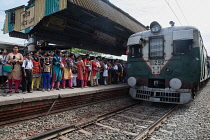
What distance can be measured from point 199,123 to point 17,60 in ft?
19.1

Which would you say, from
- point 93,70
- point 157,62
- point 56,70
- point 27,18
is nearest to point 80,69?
point 93,70

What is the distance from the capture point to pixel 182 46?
6016 mm

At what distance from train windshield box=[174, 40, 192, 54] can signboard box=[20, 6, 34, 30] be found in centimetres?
665

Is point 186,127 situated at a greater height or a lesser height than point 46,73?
lesser

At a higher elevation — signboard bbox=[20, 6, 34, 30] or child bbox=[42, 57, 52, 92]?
signboard bbox=[20, 6, 34, 30]

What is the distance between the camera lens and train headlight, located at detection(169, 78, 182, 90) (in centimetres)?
571

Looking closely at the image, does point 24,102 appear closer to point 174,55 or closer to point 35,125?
point 35,125

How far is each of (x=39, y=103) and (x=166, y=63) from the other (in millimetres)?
4761

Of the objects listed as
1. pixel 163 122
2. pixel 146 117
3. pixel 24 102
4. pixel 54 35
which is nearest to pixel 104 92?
pixel 146 117

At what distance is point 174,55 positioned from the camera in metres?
6.12

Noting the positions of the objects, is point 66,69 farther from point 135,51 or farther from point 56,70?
point 135,51

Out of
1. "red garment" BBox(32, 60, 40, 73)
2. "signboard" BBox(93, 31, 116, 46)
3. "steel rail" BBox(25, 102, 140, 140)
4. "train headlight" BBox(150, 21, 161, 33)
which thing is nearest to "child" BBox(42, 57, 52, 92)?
"red garment" BBox(32, 60, 40, 73)

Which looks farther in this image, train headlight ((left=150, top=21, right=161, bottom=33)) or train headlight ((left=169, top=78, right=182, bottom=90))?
train headlight ((left=150, top=21, right=161, bottom=33))

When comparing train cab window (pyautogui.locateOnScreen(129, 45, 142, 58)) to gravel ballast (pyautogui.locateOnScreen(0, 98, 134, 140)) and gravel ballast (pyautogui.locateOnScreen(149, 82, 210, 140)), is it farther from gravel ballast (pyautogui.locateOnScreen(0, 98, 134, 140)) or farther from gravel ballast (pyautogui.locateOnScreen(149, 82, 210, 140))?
gravel ballast (pyautogui.locateOnScreen(0, 98, 134, 140))
